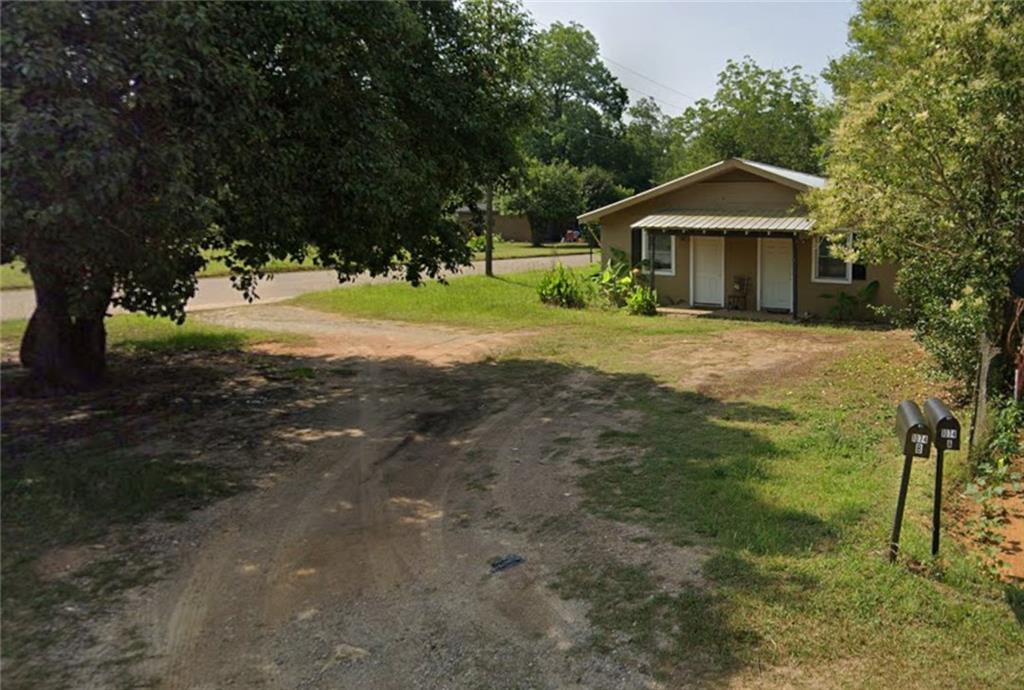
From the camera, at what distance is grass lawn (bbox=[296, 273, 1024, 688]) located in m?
4.07

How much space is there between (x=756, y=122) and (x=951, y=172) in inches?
1926

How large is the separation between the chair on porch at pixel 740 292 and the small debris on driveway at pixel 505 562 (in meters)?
16.1

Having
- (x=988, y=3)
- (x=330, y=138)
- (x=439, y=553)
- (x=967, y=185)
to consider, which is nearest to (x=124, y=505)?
(x=439, y=553)

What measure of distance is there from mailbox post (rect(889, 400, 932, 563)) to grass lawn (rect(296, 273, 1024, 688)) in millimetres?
181

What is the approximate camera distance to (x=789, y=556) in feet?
17.0

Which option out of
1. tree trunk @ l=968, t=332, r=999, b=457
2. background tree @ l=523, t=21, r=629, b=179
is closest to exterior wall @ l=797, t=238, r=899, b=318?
tree trunk @ l=968, t=332, r=999, b=457

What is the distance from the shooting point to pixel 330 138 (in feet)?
27.0

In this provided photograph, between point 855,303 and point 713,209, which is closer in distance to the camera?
point 855,303

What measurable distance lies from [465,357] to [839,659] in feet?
33.8

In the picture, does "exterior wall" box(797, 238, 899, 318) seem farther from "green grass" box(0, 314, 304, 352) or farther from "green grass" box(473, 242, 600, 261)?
"green grass" box(473, 242, 600, 261)

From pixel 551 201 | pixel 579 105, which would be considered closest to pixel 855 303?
pixel 551 201

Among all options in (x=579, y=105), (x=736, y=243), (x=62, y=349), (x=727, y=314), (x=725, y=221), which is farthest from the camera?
(x=579, y=105)

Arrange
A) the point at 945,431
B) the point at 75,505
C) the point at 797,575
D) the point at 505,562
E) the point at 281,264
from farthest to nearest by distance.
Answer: the point at 281,264
the point at 75,505
the point at 505,562
the point at 797,575
the point at 945,431

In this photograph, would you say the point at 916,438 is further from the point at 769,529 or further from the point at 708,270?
the point at 708,270
